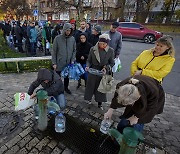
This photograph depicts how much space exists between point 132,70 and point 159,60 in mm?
490

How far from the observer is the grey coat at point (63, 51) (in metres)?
3.90

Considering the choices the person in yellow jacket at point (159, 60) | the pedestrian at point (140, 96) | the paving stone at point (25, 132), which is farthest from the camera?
the paving stone at point (25, 132)

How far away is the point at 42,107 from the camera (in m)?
2.66

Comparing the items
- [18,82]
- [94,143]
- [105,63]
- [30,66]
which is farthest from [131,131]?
[30,66]

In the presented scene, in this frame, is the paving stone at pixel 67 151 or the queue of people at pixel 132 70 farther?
the paving stone at pixel 67 151

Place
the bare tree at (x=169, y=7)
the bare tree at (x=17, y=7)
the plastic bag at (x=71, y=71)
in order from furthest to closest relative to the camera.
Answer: the bare tree at (x=169, y=7), the bare tree at (x=17, y=7), the plastic bag at (x=71, y=71)

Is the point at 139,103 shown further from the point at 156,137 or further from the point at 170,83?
Answer: the point at 170,83

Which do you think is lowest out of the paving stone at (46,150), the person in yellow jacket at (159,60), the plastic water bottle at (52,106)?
the paving stone at (46,150)

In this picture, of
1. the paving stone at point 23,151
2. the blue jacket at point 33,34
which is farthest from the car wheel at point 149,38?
the paving stone at point 23,151

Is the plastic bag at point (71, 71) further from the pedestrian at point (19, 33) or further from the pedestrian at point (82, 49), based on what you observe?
the pedestrian at point (19, 33)

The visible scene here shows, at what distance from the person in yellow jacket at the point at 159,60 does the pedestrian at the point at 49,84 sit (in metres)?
1.56

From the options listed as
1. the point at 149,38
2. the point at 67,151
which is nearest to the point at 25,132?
the point at 67,151

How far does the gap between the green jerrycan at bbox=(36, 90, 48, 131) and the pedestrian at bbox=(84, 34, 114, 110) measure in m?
1.24

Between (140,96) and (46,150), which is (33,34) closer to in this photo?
(46,150)
